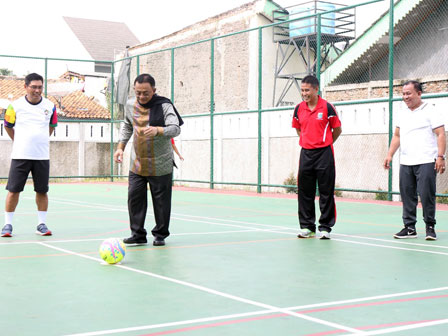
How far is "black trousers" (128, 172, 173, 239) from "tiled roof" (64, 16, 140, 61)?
159 ft

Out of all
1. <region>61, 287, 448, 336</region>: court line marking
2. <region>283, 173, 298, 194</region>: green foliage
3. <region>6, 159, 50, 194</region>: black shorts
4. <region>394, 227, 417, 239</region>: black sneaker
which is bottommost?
<region>61, 287, 448, 336</region>: court line marking

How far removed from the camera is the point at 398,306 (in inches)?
173

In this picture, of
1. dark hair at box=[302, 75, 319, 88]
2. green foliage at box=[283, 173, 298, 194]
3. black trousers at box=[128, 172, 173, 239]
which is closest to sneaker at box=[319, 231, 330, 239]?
dark hair at box=[302, 75, 319, 88]

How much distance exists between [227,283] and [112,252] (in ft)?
4.05

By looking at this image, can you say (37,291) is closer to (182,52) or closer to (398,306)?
(398,306)

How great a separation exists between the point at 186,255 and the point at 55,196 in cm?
988

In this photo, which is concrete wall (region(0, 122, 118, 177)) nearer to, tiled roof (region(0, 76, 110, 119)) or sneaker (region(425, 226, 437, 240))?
tiled roof (region(0, 76, 110, 119))

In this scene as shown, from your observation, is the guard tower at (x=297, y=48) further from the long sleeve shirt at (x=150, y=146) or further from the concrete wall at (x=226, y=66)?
the long sleeve shirt at (x=150, y=146)

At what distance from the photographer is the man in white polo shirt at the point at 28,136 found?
7.98 metres

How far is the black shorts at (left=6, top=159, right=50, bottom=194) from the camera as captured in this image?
8.03 m

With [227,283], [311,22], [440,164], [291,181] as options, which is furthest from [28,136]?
[311,22]

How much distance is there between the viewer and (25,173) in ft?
26.5

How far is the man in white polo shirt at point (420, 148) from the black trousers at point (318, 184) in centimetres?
65

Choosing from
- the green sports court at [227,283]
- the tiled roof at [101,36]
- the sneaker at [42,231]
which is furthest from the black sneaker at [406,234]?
the tiled roof at [101,36]
